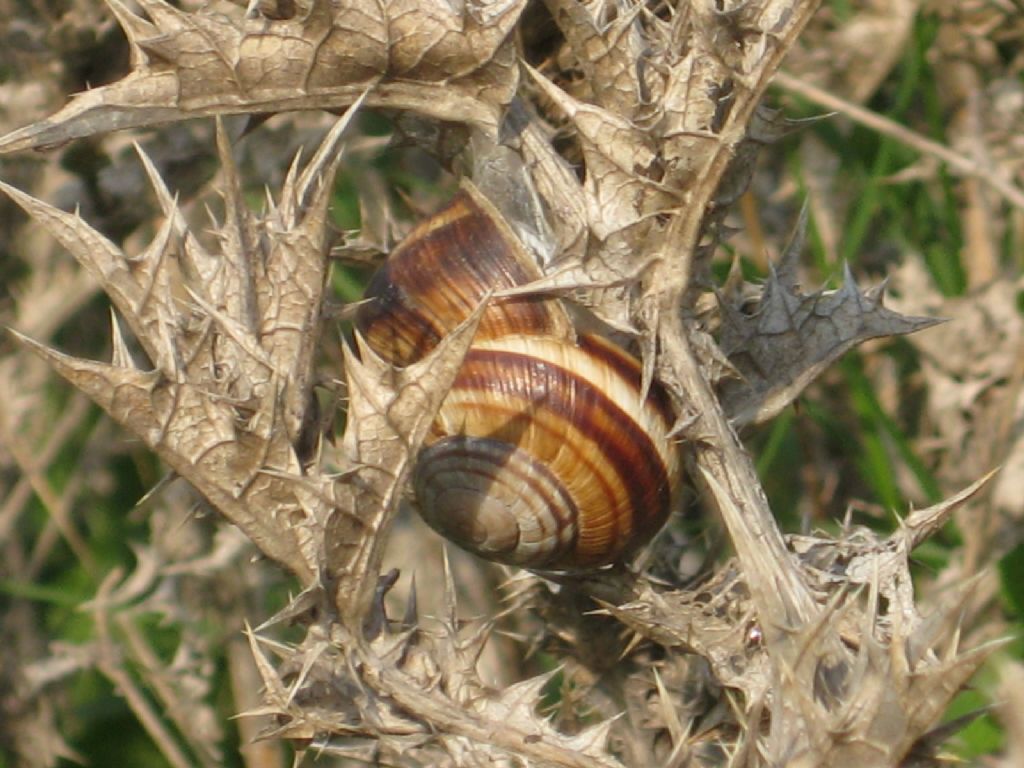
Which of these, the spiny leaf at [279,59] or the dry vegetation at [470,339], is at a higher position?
the spiny leaf at [279,59]

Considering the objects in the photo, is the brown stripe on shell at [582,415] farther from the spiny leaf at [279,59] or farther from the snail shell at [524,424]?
the spiny leaf at [279,59]

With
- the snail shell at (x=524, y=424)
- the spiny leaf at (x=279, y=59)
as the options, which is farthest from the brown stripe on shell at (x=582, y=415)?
the spiny leaf at (x=279, y=59)

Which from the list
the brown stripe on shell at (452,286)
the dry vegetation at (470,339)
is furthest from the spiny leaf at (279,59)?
the brown stripe on shell at (452,286)

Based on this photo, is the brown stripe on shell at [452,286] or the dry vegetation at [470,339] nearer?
the dry vegetation at [470,339]

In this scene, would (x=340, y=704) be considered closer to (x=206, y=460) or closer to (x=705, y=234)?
(x=206, y=460)

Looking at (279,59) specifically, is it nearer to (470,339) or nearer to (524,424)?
(470,339)

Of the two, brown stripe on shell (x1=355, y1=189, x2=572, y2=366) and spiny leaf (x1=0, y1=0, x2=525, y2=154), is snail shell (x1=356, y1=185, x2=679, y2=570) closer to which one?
brown stripe on shell (x1=355, y1=189, x2=572, y2=366)

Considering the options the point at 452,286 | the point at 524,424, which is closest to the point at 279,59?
the point at 452,286
